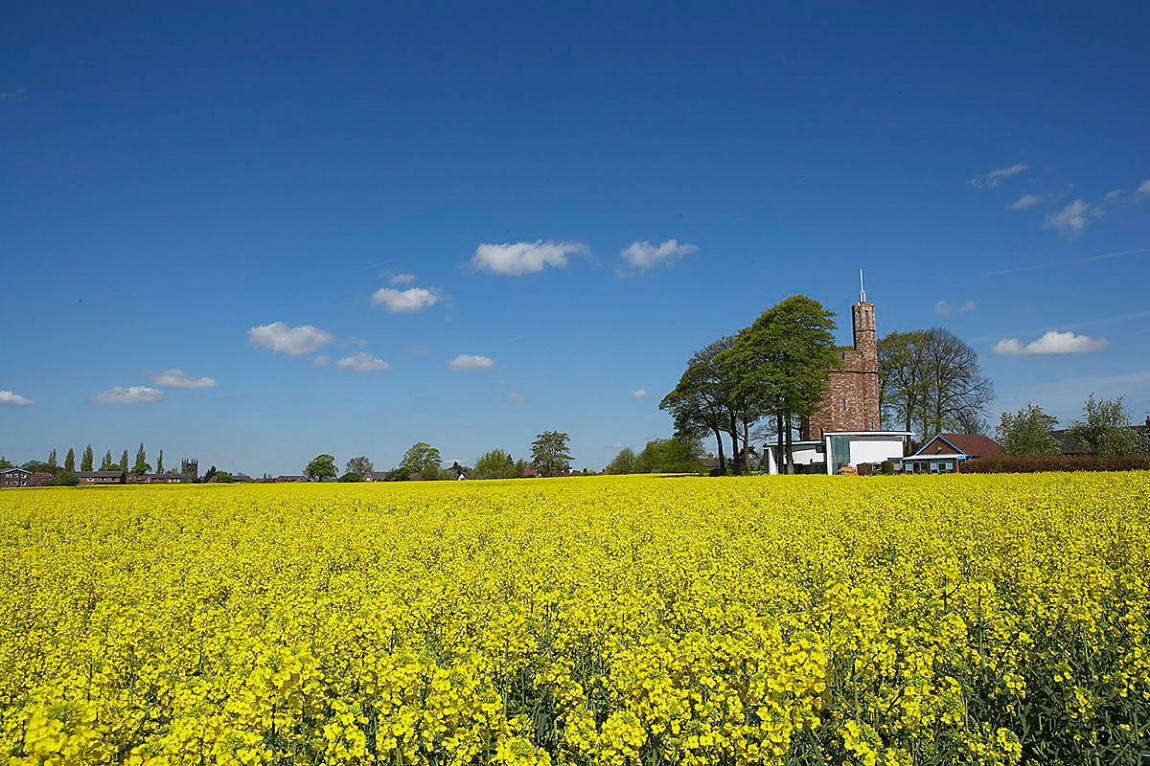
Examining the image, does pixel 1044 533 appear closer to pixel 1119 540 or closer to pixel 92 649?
pixel 1119 540

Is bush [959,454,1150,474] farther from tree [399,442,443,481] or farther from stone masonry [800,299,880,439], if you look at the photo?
tree [399,442,443,481]

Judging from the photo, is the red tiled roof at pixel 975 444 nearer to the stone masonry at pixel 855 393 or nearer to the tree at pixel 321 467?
the stone masonry at pixel 855 393

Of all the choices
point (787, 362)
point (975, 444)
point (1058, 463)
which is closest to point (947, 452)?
point (975, 444)

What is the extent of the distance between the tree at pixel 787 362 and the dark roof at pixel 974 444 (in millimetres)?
16633

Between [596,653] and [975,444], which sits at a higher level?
[975,444]

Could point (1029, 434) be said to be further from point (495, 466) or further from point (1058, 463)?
point (495, 466)

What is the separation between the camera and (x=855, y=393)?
2675 inches

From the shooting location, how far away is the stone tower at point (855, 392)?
6688 cm

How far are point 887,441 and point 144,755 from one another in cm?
6718

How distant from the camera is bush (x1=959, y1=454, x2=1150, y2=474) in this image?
122 feet

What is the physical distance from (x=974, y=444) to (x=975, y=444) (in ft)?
0.66

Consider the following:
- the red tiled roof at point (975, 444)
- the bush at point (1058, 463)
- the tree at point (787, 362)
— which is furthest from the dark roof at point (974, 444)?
the bush at point (1058, 463)

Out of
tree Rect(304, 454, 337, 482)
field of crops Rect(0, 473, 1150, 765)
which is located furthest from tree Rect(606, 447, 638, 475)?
field of crops Rect(0, 473, 1150, 765)

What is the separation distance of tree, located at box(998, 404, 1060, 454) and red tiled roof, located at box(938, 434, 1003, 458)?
92 centimetres
